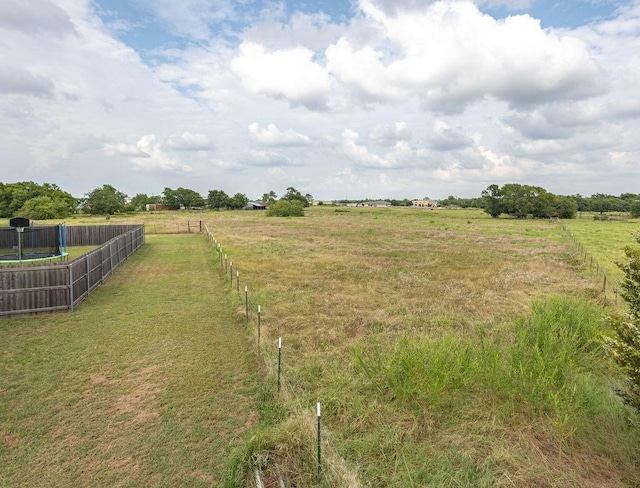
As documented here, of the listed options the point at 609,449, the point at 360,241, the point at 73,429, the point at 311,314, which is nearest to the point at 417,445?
the point at 609,449

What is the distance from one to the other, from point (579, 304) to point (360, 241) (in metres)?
24.9

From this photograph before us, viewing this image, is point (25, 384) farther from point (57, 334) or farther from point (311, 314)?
point (311, 314)

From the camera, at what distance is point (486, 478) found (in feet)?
16.0

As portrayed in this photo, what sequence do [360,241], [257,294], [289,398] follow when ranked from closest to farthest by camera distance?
1. [289,398]
2. [257,294]
3. [360,241]

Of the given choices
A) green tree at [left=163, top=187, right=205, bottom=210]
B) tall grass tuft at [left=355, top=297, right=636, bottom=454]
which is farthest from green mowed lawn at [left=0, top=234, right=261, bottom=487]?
green tree at [left=163, top=187, right=205, bottom=210]

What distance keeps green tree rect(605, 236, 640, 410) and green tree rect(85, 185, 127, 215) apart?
93.7m

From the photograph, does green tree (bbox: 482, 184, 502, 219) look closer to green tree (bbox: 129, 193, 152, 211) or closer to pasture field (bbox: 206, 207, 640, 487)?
pasture field (bbox: 206, 207, 640, 487)

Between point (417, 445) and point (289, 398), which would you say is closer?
point (417, 445)

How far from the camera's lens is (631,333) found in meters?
5.21

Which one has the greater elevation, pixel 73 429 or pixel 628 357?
pixel 628 357

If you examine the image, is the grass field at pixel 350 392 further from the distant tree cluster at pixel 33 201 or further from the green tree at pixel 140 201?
the green tree at pixel 140 201

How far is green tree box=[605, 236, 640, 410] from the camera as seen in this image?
512 cm

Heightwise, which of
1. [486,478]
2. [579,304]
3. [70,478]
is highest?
[579,304]

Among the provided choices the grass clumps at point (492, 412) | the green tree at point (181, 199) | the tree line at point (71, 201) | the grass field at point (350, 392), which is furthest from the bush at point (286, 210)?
Answer: the grass clumps at point (492, 412)
